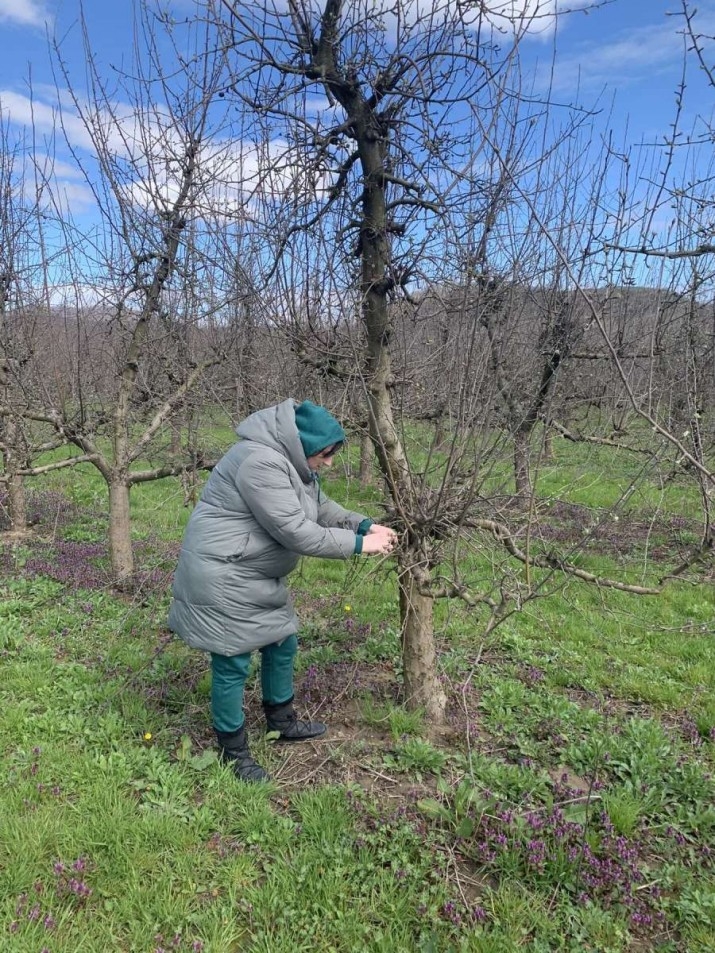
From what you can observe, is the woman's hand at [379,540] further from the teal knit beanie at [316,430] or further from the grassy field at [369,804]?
the teal knit beanie at [316,430]

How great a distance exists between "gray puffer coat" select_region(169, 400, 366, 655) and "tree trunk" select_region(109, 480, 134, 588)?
3084 millimetres

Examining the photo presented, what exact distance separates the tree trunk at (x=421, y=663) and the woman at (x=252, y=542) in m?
0.68

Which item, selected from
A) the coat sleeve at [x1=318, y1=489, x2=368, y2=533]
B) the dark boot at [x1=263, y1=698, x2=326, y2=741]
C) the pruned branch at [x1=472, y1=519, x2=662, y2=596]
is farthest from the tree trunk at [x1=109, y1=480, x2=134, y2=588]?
the pruned branch at [x1=472, y1=519, x2=662, y2=596]

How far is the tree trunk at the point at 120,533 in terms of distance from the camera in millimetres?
5719

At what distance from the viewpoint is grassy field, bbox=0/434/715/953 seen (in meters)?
2.24

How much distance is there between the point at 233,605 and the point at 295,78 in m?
2.78

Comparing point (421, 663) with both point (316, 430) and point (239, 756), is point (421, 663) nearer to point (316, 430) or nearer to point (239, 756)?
point (239, 756)

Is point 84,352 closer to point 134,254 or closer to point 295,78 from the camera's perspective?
point 134,254

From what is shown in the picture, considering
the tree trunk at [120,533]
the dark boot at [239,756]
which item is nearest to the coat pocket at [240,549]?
the dark boot at [239,756]

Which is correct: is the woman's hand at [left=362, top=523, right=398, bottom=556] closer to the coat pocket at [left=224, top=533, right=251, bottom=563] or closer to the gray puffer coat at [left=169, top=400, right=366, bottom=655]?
the gray puffer coat at [left=169, top=400, right=366, bottom=655]

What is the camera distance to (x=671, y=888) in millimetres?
2436

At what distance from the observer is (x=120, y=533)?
582 cm

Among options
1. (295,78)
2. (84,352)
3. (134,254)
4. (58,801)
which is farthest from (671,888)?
(84,352)

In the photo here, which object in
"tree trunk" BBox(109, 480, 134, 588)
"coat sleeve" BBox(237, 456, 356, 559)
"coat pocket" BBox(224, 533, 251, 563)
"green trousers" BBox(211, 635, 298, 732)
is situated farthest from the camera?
"tree trunk" BBox(109, 480, 134, 588)
